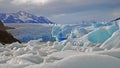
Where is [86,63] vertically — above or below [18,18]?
above

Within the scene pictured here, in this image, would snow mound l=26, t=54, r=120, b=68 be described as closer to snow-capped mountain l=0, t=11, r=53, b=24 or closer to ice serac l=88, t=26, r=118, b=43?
ice serac l=88, t=26, r=118, b=43

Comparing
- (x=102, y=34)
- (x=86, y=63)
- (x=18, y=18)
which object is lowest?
(x=18, y=18)

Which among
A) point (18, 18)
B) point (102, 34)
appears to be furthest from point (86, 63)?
point (18, 18)

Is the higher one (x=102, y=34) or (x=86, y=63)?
(x=86, y=63)

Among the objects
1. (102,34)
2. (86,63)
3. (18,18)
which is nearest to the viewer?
(86,63)

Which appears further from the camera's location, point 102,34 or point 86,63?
point 102,34

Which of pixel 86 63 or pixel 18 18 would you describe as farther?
pixel 18 18

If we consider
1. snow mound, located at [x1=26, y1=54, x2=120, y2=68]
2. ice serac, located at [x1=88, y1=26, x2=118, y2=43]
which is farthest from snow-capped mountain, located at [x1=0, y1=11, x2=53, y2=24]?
snow mound, located at [x1=26, y1=54, x2=120, y2=68]

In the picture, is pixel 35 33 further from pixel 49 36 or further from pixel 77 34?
pixel 77 34

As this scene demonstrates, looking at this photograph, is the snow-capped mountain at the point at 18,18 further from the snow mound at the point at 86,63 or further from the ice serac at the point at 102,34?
the snow mound at the point at 86,63

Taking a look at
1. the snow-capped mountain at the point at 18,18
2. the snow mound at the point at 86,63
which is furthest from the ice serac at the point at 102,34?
the snow-capped mountain at the point at 18,18

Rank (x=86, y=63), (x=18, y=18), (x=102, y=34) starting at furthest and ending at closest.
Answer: (x=18, y=18) → (x=102, y=34) → (x=86, y=63)

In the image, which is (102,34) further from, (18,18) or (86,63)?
(18,18)
